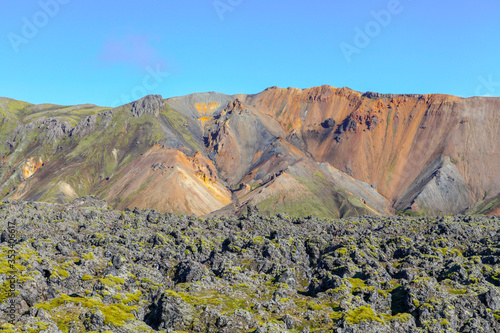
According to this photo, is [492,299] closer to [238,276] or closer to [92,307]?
[238,276]

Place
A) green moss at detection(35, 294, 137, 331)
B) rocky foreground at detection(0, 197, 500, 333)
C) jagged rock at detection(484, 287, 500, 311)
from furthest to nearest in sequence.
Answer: jagged rock at detection(484, 287, 500, 311)
rocky foreground at detection(0, 197, 500, 333)
green moss at detection(35, 294, 137, 331)

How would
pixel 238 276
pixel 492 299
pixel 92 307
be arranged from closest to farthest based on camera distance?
pixel 92 307 → pixel 492 299 → pixel 238 276

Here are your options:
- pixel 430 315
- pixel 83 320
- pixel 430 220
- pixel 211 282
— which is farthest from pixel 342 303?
pixel 430 220

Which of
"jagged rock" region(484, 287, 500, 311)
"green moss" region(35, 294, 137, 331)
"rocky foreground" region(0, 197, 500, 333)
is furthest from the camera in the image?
"jagged rock" region(484, 287, 500, 311)

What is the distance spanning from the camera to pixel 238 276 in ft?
340

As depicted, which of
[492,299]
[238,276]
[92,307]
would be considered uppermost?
[492,299]

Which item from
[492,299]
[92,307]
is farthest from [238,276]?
[492,299]

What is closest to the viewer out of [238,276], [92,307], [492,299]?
[92,307]

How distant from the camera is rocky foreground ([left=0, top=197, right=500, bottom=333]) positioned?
75.3 meters

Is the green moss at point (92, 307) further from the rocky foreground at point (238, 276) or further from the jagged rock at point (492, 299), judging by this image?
the jagged rock at point (492, 299)

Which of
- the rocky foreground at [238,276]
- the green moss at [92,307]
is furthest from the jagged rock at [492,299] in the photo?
the green moss at [92,307]

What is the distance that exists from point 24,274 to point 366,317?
62.3 metres

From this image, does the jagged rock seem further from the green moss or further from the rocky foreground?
the green moss

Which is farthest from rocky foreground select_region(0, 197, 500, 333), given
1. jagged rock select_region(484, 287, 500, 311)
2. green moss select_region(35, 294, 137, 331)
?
green moss select_region(35, 294, 137, 331)
